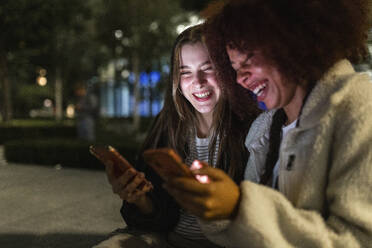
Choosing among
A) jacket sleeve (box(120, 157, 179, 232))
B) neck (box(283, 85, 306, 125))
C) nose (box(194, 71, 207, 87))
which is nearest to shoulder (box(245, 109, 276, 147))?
neck (box(283, 85, 306, 125))

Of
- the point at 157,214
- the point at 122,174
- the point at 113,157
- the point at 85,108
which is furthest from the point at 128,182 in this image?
the point at 85,108

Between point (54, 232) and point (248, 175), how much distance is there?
2.90 m

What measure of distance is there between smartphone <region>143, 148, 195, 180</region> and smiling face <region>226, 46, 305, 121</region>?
490 mm

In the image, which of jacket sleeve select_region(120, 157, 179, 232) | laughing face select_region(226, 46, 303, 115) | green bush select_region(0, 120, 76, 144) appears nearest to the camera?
laughing face select_region(226, 46, 303, 115)

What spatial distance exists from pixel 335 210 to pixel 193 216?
109 centimetres

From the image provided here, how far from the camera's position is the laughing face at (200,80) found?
7.34ft

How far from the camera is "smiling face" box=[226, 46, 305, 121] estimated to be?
4.87ft

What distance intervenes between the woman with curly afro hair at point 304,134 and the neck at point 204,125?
83 cm

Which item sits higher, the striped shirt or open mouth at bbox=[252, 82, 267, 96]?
open mouth at bbox=[252, 82, 267, 96]

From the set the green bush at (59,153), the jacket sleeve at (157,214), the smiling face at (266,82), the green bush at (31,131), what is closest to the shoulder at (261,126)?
the smiling face at (266,82)

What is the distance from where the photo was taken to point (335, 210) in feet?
4.32

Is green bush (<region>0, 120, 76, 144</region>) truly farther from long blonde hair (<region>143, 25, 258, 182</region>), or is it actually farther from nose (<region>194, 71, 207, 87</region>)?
nose (<region>194, 71, 207, 87</region>)

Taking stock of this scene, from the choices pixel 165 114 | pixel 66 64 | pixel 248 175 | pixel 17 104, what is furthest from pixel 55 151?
pixel 17 104

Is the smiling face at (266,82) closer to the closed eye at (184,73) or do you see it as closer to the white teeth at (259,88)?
the white teeth at (259,88)
